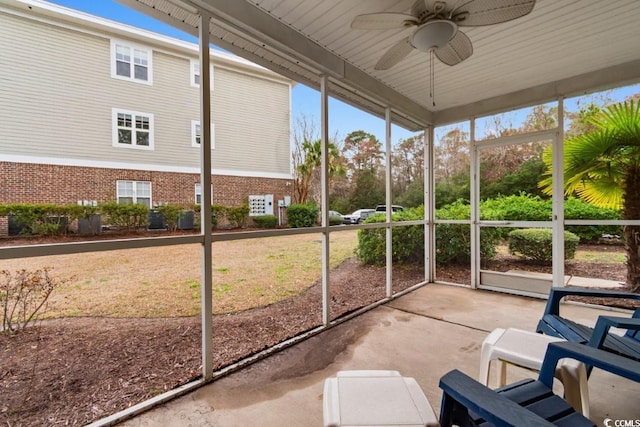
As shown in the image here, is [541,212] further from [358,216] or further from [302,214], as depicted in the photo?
[302,214]

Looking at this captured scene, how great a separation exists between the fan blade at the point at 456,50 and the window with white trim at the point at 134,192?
7.79 feet

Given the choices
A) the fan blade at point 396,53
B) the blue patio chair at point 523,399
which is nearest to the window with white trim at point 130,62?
the fan blade at point 396,53

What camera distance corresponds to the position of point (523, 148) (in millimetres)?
4219

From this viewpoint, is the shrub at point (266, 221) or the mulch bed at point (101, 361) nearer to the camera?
the mulch bed at point (101, 361)

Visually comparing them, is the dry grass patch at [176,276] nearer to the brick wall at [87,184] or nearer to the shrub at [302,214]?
the shrub at [302,214]

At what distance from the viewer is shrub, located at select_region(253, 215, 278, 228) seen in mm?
2582

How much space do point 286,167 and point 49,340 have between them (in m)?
2.19

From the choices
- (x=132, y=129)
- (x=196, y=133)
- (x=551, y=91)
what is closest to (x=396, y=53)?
(x=196, y=133)

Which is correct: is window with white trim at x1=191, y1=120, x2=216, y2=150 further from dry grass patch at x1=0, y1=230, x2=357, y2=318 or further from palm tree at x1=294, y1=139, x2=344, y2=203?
palm tree at x1=294, y1=139, x2=344, y2=203

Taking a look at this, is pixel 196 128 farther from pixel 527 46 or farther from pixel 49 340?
pixel 527 46

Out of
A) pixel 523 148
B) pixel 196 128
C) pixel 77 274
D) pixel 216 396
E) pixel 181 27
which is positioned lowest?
pixel 216 396

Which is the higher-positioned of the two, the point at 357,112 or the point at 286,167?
the point at 357,112

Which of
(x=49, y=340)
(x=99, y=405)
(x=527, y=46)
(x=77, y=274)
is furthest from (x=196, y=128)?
(x=527, y=46)

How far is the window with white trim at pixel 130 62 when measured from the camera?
1.83m
